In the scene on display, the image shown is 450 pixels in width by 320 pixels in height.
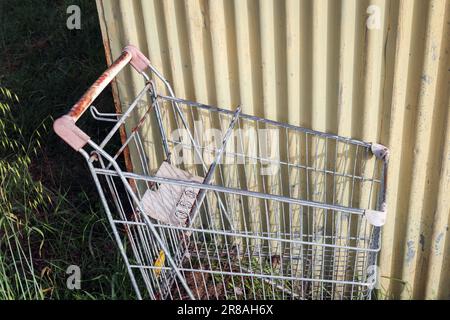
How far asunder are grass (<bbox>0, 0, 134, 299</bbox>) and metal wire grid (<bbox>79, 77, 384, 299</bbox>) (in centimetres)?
A: 34

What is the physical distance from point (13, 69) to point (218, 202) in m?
3.18

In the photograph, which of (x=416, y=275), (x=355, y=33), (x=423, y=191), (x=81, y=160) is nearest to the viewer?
(x=355, y=33)

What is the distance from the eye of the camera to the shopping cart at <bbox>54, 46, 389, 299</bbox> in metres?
2.72

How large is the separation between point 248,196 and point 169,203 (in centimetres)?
44

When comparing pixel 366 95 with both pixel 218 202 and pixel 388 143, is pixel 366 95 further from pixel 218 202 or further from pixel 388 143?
pixel 218 202

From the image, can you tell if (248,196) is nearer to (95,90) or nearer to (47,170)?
(95,90)

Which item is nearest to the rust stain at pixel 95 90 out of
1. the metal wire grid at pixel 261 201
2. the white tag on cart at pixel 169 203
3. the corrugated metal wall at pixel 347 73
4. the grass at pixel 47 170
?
the metal wire grid at pixel 261 201

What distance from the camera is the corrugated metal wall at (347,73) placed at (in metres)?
2.45

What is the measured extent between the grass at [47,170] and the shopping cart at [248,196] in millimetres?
370

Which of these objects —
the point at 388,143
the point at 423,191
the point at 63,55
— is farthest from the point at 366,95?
the point at 63,55

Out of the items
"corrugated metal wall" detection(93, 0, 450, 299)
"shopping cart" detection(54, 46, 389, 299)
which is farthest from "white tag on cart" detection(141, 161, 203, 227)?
"corrugated metal wall" detection(93, 0, 450, 299)

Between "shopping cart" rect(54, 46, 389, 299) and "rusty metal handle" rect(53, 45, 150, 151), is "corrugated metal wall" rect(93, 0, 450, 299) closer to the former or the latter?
"shopping cart" rect(54, 46, 389, 299)

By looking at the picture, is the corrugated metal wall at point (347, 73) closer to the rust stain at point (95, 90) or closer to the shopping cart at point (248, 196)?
the shopping cart at point (248, 196)

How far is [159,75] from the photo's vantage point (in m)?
2.81
